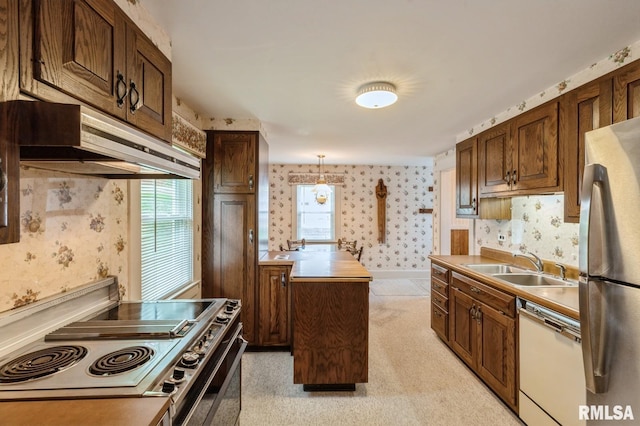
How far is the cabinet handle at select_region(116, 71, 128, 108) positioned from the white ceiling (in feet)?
1.51

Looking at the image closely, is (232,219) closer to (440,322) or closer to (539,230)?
(440,322)

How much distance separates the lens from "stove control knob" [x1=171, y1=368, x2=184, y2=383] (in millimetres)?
889

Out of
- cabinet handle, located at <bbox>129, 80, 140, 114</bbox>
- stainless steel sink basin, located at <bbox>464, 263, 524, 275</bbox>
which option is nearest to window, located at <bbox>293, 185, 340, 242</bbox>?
stainless steel sink basin, located at <bbox>464, 263, 524, 275</bbox>

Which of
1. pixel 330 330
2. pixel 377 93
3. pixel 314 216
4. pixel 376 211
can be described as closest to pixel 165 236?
pixel 330 330

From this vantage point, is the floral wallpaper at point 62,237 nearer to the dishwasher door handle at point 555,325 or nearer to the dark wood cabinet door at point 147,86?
the dark wood cabinet door at point 147,86

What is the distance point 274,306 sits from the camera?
9.77 ft

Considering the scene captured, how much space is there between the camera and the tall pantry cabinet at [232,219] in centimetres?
290

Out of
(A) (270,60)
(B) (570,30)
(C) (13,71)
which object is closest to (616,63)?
(B) (570,30)

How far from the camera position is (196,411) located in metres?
0.98

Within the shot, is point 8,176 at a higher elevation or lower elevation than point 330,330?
higher

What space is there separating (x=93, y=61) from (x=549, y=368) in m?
2.67

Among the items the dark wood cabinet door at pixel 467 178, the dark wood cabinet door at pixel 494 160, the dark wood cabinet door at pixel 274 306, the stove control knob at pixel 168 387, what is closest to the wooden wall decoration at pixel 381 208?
the dark wood cabinet door at pixel 467 178

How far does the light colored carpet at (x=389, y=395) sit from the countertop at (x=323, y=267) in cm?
92

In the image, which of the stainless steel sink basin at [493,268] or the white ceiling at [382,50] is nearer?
the white ceiling at [382,50]
